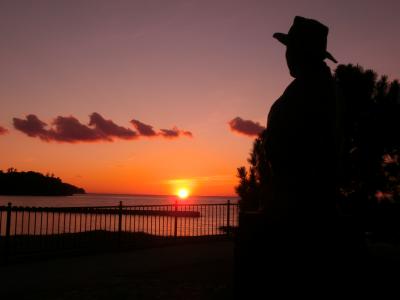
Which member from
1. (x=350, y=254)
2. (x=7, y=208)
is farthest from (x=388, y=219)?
(x=7, y=208)

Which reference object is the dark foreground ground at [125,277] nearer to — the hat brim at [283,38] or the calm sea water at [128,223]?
the calm sea water at [128,223]

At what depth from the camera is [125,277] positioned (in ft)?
24.9

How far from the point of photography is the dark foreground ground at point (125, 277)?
20.9 ft

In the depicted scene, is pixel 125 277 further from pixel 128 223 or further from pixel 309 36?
pixel 128 223

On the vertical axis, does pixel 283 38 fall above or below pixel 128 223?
above

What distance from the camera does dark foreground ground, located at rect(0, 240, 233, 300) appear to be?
637 cm

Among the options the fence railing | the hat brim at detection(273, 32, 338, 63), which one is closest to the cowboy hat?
the hat brim at detection(273, 32, 338, 63)

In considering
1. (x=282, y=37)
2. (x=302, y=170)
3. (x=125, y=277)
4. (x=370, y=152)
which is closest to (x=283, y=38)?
(x=282, y=37)

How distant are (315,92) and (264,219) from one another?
1.03 m

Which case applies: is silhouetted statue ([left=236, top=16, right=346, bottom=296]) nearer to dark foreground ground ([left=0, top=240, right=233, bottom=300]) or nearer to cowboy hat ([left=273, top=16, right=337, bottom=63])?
cowboy hat ([left=273, top=16, right=337, bottom=63])

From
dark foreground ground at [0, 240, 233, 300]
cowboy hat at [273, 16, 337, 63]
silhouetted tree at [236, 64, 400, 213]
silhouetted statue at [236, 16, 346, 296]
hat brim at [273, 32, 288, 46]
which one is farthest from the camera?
silhouetted tree at [236, 64, 400, 213]

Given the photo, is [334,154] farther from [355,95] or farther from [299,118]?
[355,95]

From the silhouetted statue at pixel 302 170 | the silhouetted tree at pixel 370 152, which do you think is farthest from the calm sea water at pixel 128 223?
the silhouetted statue at pixel 302 170

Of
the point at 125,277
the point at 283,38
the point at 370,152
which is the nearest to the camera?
the point at 283,38
